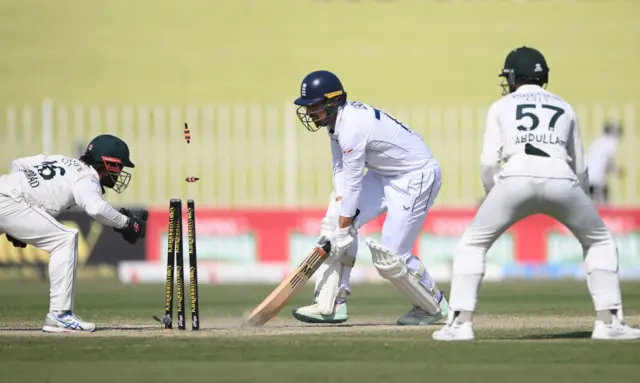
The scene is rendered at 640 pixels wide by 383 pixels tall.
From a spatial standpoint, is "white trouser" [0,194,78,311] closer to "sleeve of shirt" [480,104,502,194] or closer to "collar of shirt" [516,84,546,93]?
"sleeve of shirt" [480,104,502,194]

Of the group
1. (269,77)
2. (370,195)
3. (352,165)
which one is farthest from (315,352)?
(269,77)

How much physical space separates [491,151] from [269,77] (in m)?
15.7

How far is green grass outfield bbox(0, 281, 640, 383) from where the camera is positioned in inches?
265

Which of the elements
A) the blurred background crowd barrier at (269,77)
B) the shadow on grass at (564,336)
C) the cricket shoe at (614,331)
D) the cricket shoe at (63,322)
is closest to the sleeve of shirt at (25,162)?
the cricket shoe at (63,322)

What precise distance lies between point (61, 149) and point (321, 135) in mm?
3757

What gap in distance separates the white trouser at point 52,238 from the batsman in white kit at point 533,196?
2.51m

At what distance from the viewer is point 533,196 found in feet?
25.0

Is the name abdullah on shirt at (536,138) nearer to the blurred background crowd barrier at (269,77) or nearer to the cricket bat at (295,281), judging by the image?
the cricket bat at (295,281)

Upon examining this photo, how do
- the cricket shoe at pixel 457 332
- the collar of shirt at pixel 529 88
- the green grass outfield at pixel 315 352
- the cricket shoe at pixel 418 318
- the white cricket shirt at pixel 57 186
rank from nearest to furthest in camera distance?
the green grass outfield at pixel 315 352
the cricket shoe at pixel 457 332
the collar of shirt at pixel 529 88
the white cricket shirt at pixel 57 186
the cricket shoe at pixel 418 318

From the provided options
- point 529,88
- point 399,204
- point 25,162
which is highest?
point 529,88

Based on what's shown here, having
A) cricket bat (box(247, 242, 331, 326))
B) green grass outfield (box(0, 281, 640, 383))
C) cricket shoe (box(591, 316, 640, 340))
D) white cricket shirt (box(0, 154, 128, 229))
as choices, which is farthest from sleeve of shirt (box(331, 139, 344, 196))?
cricket shoe (box(591, 316, 640, 340))

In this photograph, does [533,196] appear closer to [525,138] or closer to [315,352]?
[525,138]

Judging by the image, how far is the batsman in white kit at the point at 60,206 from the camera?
8.70 m

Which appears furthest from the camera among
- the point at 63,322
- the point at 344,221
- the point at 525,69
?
the point at 344,221
